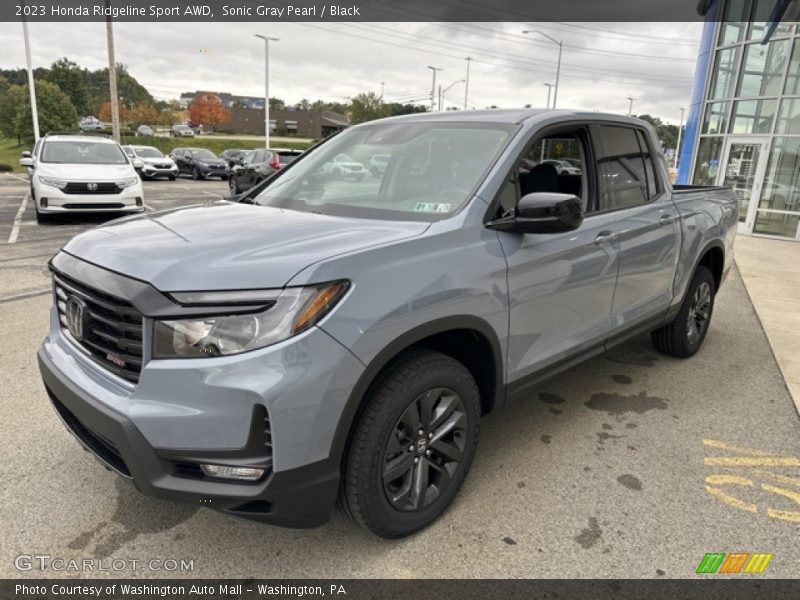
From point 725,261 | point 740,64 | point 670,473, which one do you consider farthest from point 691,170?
point 670,473

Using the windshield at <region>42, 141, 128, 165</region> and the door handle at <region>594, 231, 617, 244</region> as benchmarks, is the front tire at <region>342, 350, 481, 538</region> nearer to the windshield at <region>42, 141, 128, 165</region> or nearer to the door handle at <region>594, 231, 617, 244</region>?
the door handle at <region>594, 231, 617, 244</region>

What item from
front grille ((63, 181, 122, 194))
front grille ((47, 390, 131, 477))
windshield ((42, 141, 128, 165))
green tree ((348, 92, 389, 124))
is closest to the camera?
front grille ((47, 390, 131, 477))

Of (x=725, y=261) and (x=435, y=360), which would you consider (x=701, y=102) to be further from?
(x=435, y=360)

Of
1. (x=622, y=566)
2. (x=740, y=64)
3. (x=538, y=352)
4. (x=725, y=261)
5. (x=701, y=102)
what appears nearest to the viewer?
(x=622, y=566)

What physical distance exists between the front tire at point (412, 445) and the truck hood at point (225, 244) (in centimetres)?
56

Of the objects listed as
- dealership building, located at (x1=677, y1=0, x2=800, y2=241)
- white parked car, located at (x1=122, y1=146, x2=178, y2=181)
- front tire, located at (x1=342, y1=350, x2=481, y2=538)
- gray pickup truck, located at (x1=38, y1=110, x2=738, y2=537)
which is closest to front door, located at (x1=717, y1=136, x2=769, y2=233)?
dealership building, located at (x1=677, y1=0, x2=800, y2=241)

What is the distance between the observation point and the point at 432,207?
111 inches

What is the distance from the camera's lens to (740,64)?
595 inches

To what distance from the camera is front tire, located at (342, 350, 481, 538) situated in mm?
2240

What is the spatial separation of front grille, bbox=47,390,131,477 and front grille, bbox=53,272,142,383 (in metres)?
0.28

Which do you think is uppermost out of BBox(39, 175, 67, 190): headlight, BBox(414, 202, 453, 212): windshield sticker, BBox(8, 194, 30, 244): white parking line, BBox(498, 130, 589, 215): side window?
BBox(498, 130, 589, 215): side window

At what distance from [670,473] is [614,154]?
1.97 m

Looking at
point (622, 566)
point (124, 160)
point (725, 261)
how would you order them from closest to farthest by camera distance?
point (622, 566), point (725, 261), point (124, 160)

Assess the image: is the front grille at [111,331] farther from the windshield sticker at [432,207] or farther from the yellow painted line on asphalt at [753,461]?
the yellow painted line on asphalt at [753,461]
